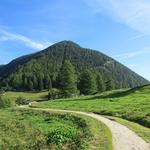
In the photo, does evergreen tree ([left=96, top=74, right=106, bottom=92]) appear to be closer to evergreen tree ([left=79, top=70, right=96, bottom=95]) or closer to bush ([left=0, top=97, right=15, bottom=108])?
evergreen tree ([left=79, top=70, right=96, bottom=95])

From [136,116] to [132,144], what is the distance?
16.3 metres

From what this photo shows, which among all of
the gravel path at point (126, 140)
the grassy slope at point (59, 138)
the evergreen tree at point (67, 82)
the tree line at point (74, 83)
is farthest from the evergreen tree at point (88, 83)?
the gravel path at point (126, 140)

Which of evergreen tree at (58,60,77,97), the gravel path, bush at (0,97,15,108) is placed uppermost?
evergreen tree at (58,60,77,97)

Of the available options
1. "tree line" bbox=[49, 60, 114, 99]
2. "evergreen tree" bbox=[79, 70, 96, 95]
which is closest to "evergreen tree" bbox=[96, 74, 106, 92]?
"tree line" bbox=[49, 60, 114, 99]

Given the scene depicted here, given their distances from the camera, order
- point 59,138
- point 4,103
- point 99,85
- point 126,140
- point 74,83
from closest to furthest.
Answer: point 59,138 < point 126,140 < point 4,103 < point 74,83 < point 99,85

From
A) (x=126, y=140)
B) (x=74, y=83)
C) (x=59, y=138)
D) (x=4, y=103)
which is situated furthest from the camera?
(x=74, y=83)

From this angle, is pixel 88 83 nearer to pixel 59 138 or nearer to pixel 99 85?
pixel 99 85

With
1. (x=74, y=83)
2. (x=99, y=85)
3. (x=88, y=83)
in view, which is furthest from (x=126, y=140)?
(x=99, y=85)

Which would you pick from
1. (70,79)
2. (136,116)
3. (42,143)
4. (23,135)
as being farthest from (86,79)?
(42,143)

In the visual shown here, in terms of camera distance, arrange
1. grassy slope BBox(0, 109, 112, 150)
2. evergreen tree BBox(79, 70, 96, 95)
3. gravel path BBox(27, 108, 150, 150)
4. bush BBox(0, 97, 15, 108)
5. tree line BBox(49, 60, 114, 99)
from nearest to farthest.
Result: gravel path BBox(27, 108, 150, 150) < grassy slope BBox(0, 109, 112, 150) < bush BBox(0, 97, 15, 108) < tree line BBox(49, 60, 114, 99) < evergreen tree BBox(79, 70, 96, 95)

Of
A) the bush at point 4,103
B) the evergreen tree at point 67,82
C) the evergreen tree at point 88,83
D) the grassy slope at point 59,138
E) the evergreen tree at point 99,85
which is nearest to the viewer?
the grassy slope at point 59,138

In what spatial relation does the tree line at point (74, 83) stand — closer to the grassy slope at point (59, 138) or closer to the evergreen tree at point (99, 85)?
the evergreen tree at point (99, 85)

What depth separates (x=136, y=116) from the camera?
40875mm

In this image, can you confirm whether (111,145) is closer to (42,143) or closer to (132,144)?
(132,144)
